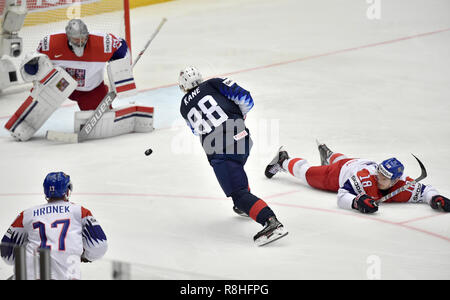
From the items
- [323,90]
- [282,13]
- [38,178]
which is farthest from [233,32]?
[38,178]

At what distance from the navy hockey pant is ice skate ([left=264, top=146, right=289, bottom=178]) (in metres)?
1.14

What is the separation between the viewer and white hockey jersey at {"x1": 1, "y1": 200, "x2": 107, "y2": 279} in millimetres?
4504

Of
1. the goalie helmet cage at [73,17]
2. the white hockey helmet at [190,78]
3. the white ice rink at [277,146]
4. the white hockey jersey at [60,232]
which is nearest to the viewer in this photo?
the white hockey jersey at [60,232]

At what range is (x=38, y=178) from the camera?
24.4 feet

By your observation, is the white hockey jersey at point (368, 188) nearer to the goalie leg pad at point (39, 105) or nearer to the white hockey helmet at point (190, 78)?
the white hockey helmet at point (190, 78)

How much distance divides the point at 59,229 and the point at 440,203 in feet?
9.61

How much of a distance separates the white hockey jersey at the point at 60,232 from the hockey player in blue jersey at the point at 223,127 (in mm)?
1480

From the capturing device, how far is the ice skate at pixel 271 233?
5.71 meters

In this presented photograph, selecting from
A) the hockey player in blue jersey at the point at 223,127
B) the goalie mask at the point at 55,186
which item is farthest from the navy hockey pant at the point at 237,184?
the goalie mask at the point at 55,186

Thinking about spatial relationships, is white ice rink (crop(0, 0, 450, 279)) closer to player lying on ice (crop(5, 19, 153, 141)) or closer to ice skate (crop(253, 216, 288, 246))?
ice skate (crop(253, 216, 288, 246))
